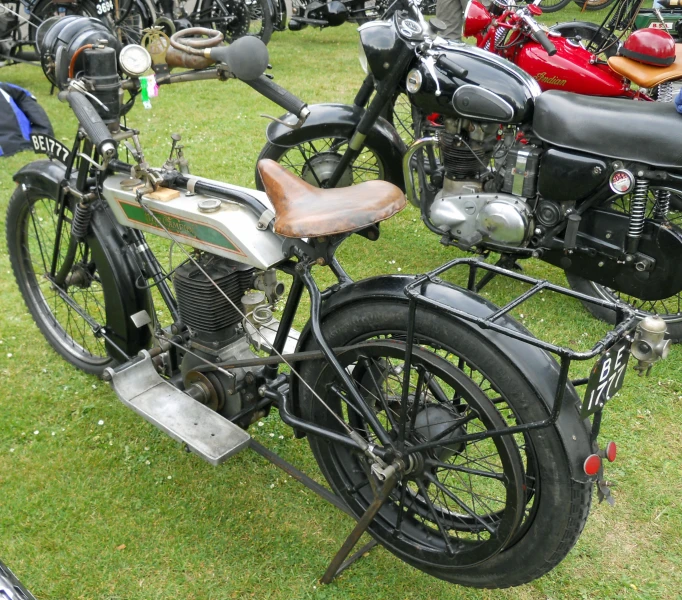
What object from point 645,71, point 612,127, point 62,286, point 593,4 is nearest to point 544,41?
point 645,71

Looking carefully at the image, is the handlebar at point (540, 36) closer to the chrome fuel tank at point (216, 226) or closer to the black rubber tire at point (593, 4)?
the chrome fuel tank at point (216, 226)

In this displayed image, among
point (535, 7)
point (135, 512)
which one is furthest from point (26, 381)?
point (535, 7)

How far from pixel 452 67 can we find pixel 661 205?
1.20m

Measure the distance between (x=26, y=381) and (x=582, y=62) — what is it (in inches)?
156

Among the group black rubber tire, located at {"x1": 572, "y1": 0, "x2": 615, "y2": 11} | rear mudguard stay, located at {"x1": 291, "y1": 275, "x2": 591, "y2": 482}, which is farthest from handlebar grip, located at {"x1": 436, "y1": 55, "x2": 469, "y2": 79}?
black rubber tire, located at {"x1": 572, "y1": 0, "x2": 615, "y2": 11}

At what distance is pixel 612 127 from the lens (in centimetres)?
312

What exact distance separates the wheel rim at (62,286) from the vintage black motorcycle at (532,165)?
1.61 metres

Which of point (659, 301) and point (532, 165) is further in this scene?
point (659, 301)

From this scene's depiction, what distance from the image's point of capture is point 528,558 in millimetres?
1990

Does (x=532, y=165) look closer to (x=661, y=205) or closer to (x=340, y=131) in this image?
(x=661, y=205)

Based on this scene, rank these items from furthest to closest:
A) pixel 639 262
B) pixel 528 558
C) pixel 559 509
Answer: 1. pixel 639 262
2. pixel 528 558
3. pixel 559 509

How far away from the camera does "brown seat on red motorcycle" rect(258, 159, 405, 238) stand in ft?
6.73

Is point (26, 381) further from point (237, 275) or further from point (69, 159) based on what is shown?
point (237, 275)

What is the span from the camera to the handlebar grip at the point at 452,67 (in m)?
3.42
